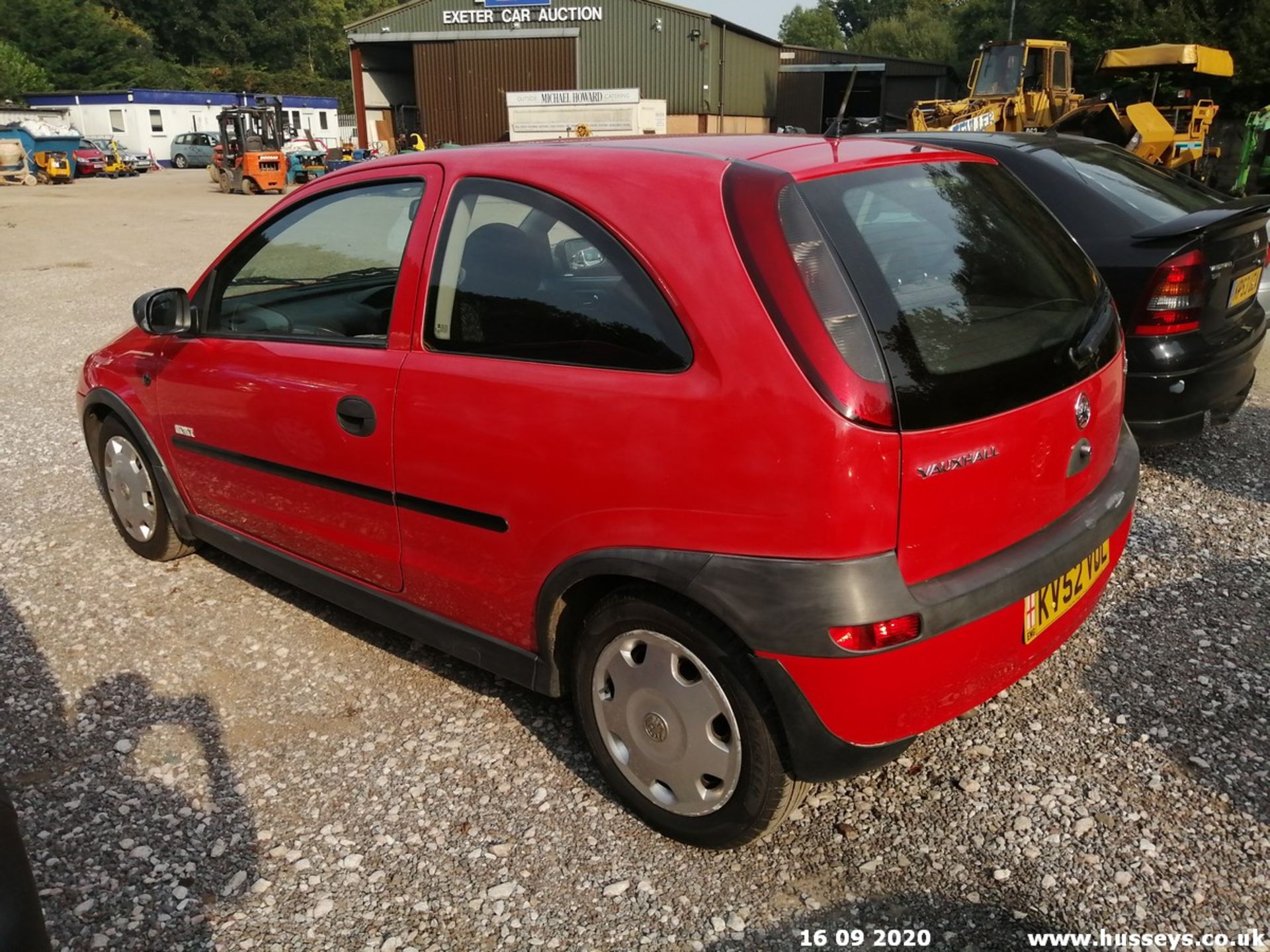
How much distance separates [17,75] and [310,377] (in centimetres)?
7080

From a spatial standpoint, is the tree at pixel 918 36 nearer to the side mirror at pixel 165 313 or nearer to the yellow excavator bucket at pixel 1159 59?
the yellow excavator bucket at pixel 1159 59

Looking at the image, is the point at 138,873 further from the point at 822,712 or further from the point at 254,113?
the point at 254,113

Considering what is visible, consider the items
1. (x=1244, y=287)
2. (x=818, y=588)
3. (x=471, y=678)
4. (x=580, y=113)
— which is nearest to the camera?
(x=818, y=588)

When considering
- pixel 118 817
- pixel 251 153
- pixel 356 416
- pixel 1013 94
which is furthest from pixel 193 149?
pixel 118 817

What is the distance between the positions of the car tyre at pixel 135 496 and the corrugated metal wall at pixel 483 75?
115ft

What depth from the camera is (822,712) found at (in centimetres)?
224

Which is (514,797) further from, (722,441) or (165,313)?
(165,313)

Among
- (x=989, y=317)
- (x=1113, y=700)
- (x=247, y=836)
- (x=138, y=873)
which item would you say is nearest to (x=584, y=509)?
(x=989, y=317)

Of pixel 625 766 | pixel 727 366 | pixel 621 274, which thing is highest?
pixel 621 274

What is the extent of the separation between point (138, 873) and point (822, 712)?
5.95 ft

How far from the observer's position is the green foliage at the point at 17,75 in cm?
5794

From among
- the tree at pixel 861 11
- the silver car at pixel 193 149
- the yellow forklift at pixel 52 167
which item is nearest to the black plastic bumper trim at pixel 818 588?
the yellow forklift at pixel 52 167

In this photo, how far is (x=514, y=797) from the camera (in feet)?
9.36

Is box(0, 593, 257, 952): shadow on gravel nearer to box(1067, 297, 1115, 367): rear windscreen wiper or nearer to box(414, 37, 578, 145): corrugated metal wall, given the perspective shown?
box(1067, 297, 1115, 367): rear windscreen wiper
